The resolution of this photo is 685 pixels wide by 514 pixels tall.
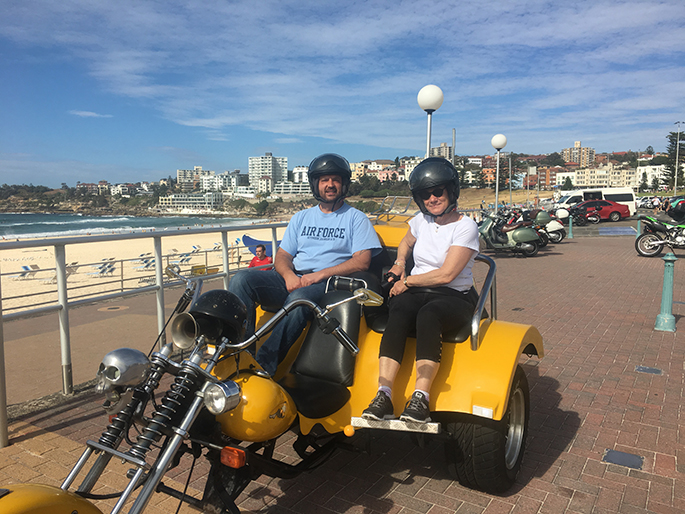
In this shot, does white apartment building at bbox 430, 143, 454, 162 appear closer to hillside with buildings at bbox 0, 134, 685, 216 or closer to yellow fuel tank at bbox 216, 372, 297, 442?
yellow fuel tank at bbox 216, 372, 297, 442

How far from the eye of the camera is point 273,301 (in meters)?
3.48

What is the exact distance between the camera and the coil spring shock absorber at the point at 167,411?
176 cm

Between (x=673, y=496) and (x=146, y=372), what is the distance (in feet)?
9.41

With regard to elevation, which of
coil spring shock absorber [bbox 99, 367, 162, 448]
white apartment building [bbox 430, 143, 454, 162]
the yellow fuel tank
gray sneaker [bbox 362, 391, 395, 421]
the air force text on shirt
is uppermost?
white apartment building [bbox 430, 143, 454, 162]

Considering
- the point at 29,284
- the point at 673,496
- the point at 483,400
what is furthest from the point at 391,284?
the point at 29,284

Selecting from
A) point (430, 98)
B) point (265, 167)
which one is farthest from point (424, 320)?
point (265, 167)

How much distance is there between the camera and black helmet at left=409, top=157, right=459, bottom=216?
3.35m

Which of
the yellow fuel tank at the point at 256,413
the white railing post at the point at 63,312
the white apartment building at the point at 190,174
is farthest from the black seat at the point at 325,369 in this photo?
the white apartment building at the point at 190,174

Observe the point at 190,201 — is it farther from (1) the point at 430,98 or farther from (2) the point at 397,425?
(2) the point at 397,425

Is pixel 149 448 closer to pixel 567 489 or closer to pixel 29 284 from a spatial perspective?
pixel 567 489

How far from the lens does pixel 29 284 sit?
4.75 metres

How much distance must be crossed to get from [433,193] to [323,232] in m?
0.92

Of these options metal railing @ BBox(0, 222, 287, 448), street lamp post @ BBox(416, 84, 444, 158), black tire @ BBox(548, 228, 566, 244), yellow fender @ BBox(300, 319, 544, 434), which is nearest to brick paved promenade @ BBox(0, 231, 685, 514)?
metal railing @ BBox(0, 222, 287, 448)

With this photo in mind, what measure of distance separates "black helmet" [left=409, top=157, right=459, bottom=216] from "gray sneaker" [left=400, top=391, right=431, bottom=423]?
135cm
